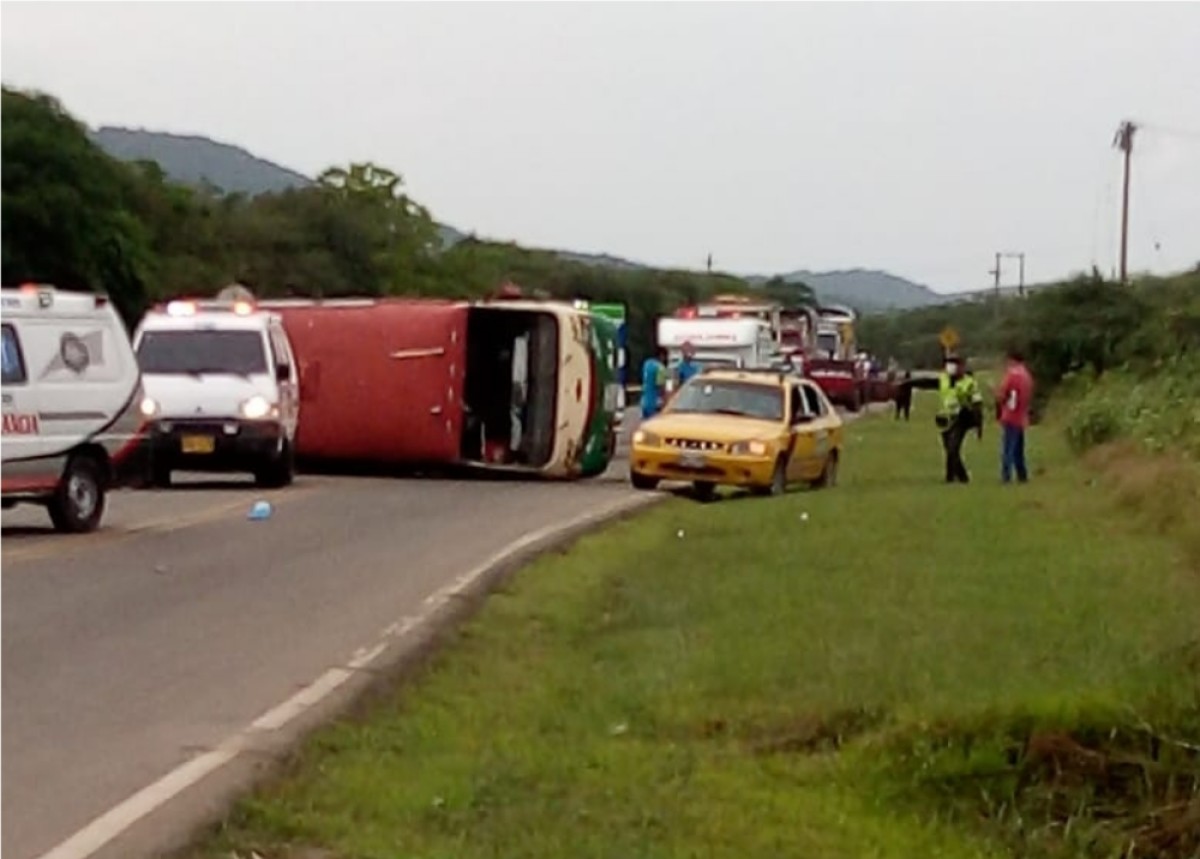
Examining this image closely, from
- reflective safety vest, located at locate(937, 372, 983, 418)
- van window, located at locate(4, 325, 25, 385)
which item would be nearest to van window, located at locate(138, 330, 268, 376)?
van window, located at locate(4, 325, 25, 385)

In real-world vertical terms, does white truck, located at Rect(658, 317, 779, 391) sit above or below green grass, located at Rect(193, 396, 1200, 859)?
above

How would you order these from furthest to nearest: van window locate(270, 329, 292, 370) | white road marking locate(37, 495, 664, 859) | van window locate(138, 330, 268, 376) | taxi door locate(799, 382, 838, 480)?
taxi door locate(799, 382, 838, 480) → van window locate(270, 329, 292, 370) → van window locate(138, 330, 268, 376) → white road marking locate(37, 495, 664, 859)

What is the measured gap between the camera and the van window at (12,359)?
67.4 feet

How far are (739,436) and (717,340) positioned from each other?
65.8 ft

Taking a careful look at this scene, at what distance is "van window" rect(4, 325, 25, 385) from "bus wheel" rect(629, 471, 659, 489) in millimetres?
10492

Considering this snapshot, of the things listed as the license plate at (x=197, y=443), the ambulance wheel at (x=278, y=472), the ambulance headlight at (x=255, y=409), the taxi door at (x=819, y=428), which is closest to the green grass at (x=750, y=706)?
the ambulance headlight at (x=255, y=409)

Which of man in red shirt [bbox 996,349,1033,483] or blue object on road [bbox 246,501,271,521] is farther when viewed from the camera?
man in red shirt [bbox 996,349,1033,483]

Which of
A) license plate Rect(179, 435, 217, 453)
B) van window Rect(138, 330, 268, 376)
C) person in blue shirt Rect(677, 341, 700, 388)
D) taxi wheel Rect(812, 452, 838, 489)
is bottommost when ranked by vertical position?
taxi wheel Rect(812, 452, 838, 489)

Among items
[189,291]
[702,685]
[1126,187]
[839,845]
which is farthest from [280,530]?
[1126,187]

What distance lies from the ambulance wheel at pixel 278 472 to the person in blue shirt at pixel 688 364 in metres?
15.1

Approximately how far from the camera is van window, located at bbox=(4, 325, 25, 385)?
67.4 ft

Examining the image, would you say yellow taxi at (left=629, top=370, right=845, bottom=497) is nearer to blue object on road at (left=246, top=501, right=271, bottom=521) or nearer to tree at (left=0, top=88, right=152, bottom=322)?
blue object on road at (left=246, top=501, right=271, bottom=521)

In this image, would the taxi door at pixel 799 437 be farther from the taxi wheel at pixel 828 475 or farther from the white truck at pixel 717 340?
the white truck at pixel 717 340

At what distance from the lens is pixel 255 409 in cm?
2819
